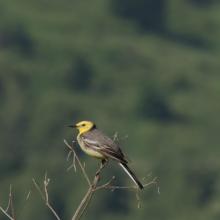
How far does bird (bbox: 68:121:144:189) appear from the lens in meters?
9.17

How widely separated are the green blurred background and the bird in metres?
49.3

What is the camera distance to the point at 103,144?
371 inches

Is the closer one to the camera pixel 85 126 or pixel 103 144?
pixel 103 144

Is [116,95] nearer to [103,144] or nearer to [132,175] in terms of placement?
[103,144]

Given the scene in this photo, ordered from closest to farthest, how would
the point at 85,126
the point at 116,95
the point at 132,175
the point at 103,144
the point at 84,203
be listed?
the point at 84,203
the point at 132,175
the point at 103,144
the point at 85,126
the point at 116,95

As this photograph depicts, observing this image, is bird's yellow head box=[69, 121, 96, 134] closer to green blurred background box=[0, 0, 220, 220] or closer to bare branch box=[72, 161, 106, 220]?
bare branch box=[72, 161, 106, 220]

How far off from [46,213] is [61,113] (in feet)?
86.4

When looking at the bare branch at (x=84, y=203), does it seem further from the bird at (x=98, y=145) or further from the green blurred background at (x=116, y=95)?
the green blurred background at (x=116, y=95)

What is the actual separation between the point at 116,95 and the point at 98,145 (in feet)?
295

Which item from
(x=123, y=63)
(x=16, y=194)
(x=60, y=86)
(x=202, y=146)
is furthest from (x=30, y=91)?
(x=16, y=194)

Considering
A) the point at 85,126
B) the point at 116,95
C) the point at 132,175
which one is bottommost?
the point at 116,95

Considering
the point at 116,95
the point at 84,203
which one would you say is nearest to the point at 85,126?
the point at 84,203

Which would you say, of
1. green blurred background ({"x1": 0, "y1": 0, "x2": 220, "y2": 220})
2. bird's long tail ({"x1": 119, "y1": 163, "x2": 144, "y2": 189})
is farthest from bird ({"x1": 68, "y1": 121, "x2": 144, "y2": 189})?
green blurred background ({"x1": 0, "y1": 0, "x2": 220, "y2": 220})

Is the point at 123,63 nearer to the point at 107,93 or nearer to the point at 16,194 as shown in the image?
the point at 107,93
